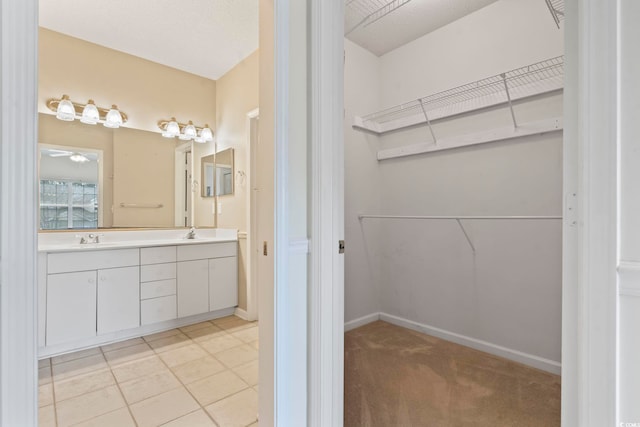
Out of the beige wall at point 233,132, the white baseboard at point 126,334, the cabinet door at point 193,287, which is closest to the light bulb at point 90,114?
the beige wall at point 233,132

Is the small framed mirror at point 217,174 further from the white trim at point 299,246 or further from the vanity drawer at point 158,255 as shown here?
the white trim at point 299,246

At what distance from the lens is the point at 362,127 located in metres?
2.85

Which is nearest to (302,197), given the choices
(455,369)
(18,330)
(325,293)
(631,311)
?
(325,293)

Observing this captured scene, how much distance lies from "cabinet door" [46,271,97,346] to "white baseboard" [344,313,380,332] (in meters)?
2.06

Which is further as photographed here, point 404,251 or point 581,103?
point 404,251

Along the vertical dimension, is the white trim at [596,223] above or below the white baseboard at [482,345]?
above

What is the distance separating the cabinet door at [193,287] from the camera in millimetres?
2814

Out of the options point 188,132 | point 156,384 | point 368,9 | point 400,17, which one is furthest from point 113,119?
point 400,17

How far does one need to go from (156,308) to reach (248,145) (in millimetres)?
1757

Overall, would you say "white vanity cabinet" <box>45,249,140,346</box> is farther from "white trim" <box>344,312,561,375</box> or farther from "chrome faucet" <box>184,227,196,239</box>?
"white trim" <box>344,312,561,375</box>

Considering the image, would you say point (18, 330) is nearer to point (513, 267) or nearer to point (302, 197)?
point (302, 197)

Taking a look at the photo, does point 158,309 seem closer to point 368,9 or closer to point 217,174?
point 217,174

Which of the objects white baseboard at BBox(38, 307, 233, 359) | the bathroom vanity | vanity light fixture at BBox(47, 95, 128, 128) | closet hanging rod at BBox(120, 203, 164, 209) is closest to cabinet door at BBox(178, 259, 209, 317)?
the bathroom vanity

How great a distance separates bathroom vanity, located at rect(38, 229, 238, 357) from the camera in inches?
86.8
